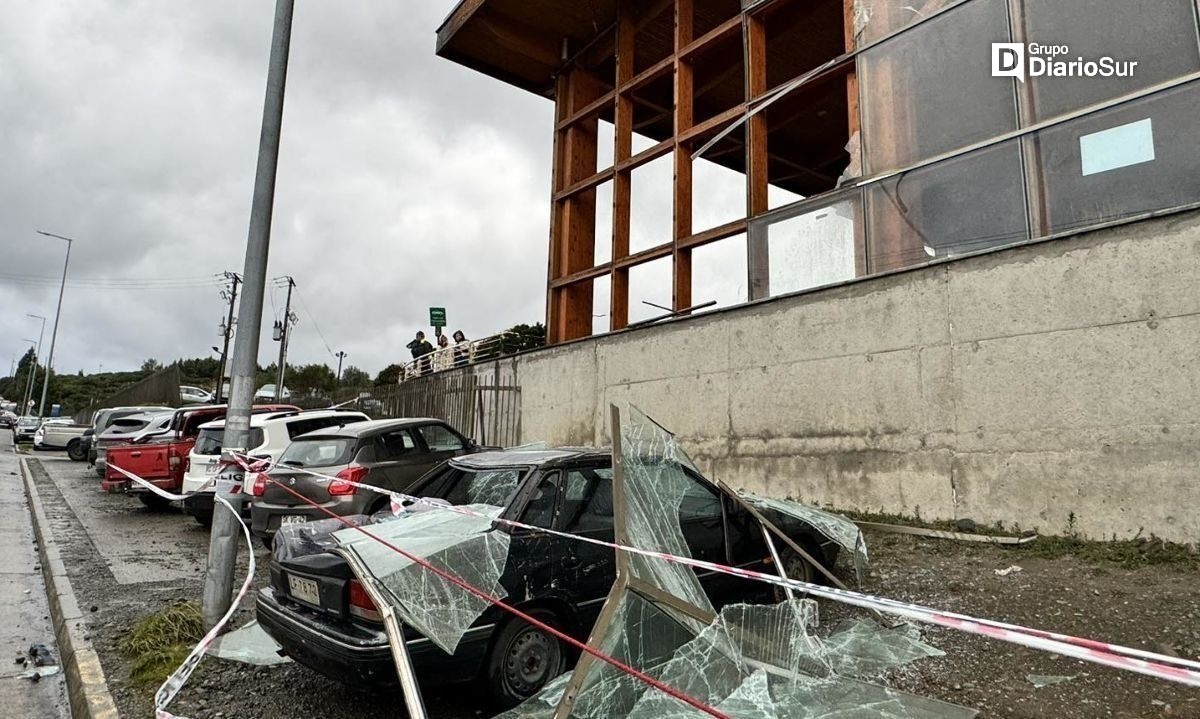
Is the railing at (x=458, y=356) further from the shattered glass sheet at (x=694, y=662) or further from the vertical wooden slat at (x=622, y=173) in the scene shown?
the shattered glass sheet at (x=694, y=662)

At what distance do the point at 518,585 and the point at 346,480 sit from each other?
3.51m

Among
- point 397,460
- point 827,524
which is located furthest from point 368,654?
point 397,460

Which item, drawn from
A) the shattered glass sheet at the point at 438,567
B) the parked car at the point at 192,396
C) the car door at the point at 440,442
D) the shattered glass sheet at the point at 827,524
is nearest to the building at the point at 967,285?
the shattered glass sheet at the point at 827,524

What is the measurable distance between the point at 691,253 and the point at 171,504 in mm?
10344

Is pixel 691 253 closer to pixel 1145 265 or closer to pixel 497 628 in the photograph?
pixel 1145 265

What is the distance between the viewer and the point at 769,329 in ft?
31.1

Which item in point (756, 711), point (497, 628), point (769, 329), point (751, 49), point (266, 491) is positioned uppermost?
point (751, 49)

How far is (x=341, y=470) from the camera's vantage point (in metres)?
6.95

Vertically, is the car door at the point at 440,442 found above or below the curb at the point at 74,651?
above

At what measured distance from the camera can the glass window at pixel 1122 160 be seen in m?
6.52

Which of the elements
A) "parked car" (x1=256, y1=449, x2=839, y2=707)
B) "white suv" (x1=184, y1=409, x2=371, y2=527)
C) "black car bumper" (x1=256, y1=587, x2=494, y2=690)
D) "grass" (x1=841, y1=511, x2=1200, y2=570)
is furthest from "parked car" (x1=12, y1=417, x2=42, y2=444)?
"grass" (x1=841, y1=511, x2=1200, y2=570)

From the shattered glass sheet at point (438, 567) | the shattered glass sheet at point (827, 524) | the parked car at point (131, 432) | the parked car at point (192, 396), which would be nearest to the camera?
the shattered glass sheet at point (438, 567)

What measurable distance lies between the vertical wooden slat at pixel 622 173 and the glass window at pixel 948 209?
5.73 meters

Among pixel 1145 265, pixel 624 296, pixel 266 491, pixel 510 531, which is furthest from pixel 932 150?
pixel 266 491
